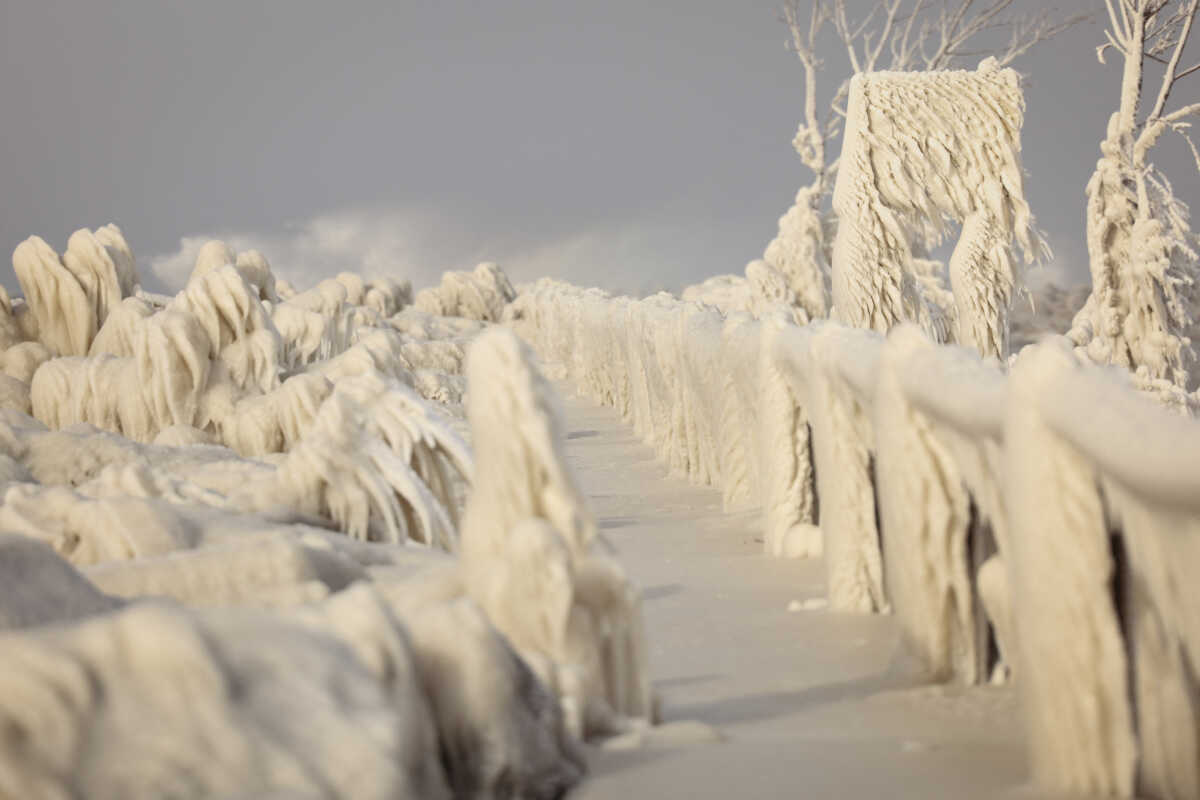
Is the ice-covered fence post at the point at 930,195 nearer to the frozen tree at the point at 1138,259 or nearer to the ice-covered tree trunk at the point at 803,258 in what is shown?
the frozen tree at the point at 1138,259

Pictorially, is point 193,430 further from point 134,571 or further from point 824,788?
point 824,788

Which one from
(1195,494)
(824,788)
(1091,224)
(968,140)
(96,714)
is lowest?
(824,788)

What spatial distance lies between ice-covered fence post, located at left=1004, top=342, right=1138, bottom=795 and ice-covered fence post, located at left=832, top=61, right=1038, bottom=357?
9.13 m

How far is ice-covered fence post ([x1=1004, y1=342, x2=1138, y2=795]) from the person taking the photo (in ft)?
9.16

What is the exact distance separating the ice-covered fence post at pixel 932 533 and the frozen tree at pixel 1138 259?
7469 mm

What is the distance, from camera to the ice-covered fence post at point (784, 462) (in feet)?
21.4

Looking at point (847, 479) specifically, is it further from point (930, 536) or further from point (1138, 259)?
point (1138, 259)

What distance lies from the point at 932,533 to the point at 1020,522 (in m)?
1.01

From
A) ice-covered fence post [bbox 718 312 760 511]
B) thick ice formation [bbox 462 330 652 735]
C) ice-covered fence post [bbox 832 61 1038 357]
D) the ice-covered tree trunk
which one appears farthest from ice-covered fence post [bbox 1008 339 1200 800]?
the ice-covered tree trunk

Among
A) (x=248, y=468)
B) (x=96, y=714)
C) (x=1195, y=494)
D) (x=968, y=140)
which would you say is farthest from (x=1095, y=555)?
(x=968, y=140)

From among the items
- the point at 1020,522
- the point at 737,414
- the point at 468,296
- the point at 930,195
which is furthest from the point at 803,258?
the point at 1020,522

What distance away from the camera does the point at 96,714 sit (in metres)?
2.01

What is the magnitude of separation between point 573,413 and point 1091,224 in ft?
26.5

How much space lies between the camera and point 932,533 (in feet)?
13.0
